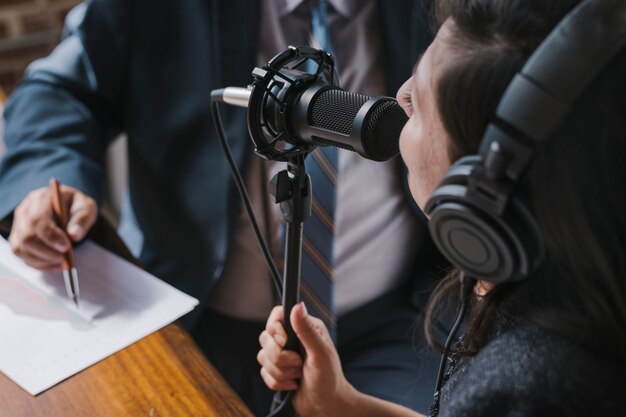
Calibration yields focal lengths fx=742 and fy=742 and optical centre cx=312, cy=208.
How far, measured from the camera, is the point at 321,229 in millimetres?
1195

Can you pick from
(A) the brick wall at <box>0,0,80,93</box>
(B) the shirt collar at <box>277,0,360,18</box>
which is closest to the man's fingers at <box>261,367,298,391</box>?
(B) the shirt collar at <box>277,0,360,18</box>

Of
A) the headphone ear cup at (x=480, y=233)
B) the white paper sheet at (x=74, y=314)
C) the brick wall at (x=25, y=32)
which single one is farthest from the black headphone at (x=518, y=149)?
the brick wall at (x=25, y=32)

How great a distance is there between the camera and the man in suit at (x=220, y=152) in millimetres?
1177

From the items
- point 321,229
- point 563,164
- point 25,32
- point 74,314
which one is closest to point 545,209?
point 563,164

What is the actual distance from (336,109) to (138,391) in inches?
14.0

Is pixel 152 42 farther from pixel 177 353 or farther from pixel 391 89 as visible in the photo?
pixel 177 353

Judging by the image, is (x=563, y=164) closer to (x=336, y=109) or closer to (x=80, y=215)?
(x=336, y=109)

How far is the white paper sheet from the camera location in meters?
0.79

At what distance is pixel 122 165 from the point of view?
6.87 ft

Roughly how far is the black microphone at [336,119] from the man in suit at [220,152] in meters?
0.51

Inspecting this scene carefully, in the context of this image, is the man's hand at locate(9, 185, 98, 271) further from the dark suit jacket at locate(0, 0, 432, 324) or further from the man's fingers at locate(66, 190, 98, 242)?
the dark suit jacket at locate(0, 0, 432, 324)

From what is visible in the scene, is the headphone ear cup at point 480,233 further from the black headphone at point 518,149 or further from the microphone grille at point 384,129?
the microphone grille at point 384,129

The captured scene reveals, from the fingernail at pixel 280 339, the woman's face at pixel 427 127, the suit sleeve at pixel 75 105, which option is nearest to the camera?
the woman's face at pixel 427 127

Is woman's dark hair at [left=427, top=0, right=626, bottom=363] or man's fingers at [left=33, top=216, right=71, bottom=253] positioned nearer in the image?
woman's dark hair at [left=427, top=0, right=626, bottom=363]
